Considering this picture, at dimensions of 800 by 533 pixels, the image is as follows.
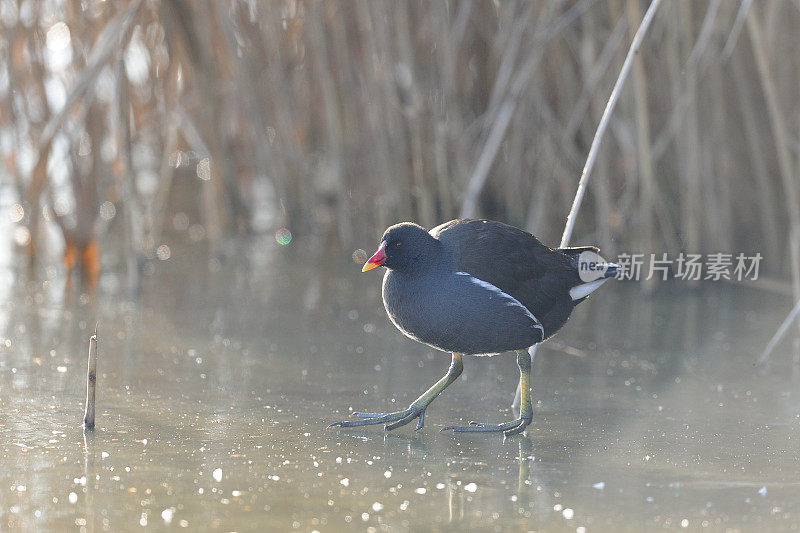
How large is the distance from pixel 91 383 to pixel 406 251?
0.96m

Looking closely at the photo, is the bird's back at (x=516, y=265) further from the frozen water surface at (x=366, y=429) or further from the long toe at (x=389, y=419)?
the long toe at (x=389, y=419)

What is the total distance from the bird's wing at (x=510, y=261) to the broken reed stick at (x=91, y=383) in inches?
42.1

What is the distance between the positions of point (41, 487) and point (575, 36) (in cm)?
363

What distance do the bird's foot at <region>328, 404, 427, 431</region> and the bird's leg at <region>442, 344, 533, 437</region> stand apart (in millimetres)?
125

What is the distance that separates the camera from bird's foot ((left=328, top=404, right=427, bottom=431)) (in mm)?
3180

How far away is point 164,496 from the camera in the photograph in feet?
8.14

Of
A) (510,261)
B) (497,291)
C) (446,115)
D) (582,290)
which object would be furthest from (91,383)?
(446,115)

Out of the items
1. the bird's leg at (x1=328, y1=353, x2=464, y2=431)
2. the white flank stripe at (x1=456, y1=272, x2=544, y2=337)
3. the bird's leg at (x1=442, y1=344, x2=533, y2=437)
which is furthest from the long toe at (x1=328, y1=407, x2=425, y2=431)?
the white flank stripe at (x1=456, y1=272, x2=544, y2=337)

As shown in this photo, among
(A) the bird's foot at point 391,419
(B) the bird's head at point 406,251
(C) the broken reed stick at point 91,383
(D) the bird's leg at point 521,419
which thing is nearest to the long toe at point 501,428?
(D) the bird's leg at point 521,419

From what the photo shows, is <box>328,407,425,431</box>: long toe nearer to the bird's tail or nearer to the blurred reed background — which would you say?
the bird's tail

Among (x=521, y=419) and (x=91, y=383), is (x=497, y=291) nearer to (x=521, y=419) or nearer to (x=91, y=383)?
(x=521, y=419)

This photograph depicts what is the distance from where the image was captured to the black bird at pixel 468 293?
10.1ft

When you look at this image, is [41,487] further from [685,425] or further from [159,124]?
[159,124]

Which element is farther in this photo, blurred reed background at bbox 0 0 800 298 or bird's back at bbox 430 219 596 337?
blurred reed background at bbox 0 0 800 298
